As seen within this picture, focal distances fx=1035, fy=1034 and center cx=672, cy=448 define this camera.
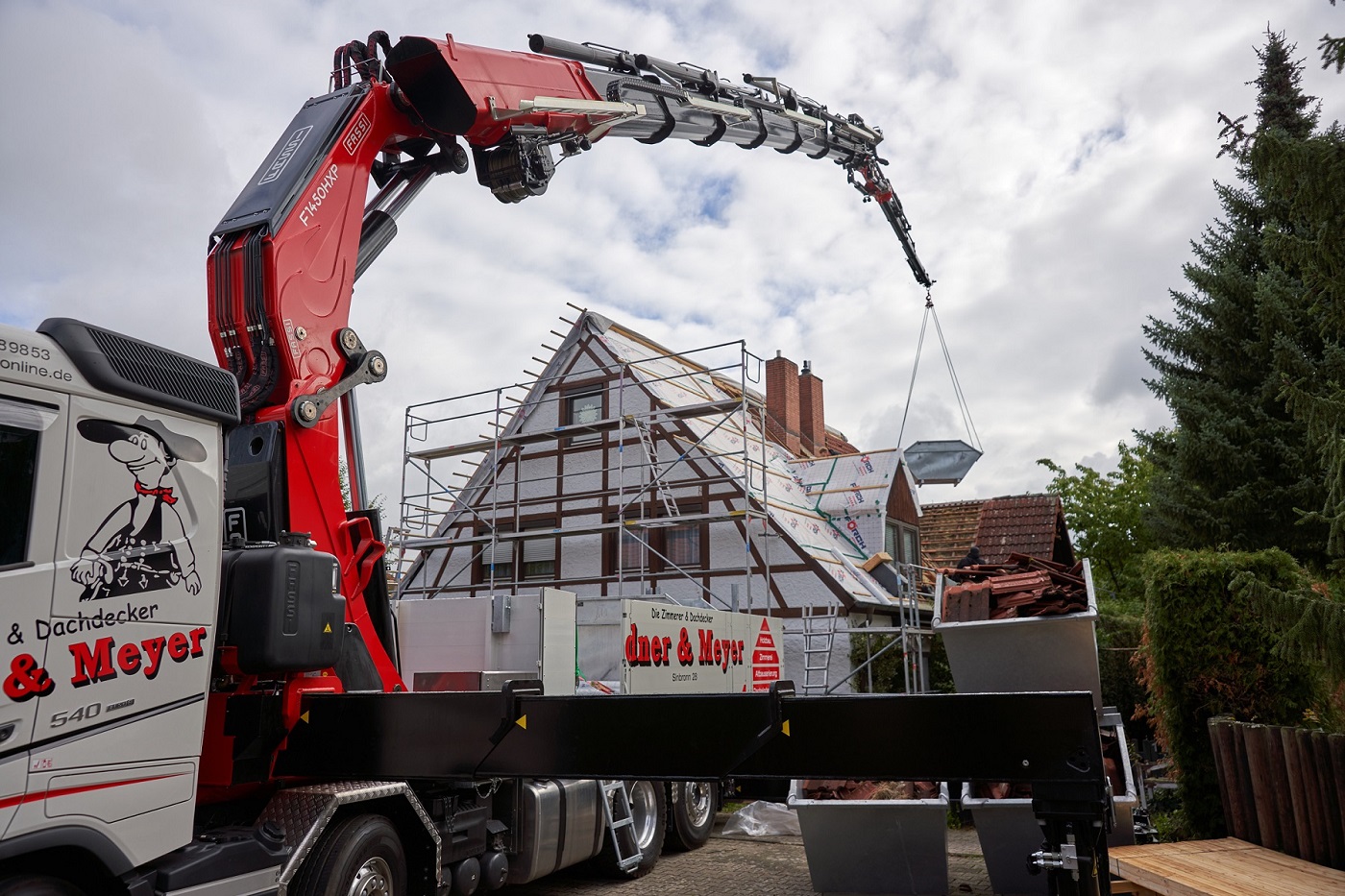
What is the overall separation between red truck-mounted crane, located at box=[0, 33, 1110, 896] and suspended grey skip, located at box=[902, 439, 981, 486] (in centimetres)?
1554

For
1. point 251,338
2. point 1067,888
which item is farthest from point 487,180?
point 1067,888

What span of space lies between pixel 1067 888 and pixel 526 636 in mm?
6815

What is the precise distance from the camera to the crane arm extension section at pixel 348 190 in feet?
20.1

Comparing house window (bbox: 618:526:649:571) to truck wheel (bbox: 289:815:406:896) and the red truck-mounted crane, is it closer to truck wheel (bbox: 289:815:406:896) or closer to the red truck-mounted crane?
the red truck-mounted crane

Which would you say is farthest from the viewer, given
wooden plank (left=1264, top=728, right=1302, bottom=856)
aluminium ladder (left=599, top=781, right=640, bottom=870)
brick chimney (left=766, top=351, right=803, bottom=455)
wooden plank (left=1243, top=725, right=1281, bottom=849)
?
brick chimney (left=766, top=351, right=803, bottom=455)

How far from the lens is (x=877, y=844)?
322 inches

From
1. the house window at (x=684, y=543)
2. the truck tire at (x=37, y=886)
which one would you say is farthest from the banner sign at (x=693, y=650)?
the truck tire at (x=37, y=886)

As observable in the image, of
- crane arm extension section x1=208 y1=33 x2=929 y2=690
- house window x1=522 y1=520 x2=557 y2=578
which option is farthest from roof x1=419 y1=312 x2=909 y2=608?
crane arm extension section x1=208 y1=33 x2=929 y2=690

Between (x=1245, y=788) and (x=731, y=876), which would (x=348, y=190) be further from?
(x=1245, y=788)

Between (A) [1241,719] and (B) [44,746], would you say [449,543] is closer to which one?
(A) [1241,719]

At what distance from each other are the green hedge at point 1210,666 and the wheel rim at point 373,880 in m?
6.76

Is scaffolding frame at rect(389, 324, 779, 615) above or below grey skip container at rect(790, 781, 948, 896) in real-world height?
above

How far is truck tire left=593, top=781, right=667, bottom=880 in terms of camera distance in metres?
9.47

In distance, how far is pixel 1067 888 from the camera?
13.8 feet
